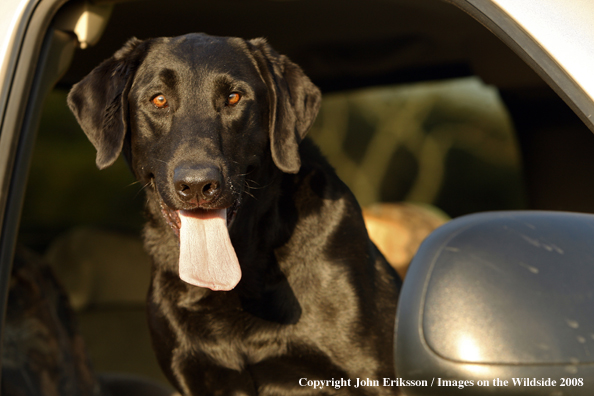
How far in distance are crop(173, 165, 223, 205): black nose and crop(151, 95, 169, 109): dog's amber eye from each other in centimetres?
35

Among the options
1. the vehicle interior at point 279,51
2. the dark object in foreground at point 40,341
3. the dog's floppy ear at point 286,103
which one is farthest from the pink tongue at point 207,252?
the dark object in foreground at point 40,341

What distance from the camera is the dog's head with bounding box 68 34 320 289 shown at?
1.95 metres

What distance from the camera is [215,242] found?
1896 mm

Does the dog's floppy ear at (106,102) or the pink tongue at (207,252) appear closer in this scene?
the pink tongue at (207,252)

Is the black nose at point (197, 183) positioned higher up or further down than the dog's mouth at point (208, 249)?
higher up

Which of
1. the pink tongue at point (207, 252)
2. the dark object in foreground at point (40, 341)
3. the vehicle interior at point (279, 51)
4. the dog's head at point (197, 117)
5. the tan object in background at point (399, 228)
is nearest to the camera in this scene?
the vehicle interior at point (279, 51)

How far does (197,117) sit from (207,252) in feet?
1.57

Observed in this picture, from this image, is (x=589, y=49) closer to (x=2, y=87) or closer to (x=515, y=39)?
(x=515, y=39)

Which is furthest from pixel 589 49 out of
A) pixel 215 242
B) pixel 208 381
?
pixel 208 381

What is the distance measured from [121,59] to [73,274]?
2441 mm

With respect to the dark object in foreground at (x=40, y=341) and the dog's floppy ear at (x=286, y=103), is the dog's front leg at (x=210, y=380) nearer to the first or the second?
the dark object in foreground at (x=40, y=341)

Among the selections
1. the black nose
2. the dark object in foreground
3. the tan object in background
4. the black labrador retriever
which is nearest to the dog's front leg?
the black labrador retriever

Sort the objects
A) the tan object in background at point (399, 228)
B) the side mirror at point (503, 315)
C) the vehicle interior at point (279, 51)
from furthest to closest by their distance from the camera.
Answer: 1. the tan object in background at point (399, 228)
2. the vehicle interior at point (279, 51)
3. the side mirror at point (503, 315)

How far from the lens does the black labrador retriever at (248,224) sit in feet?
6.87
